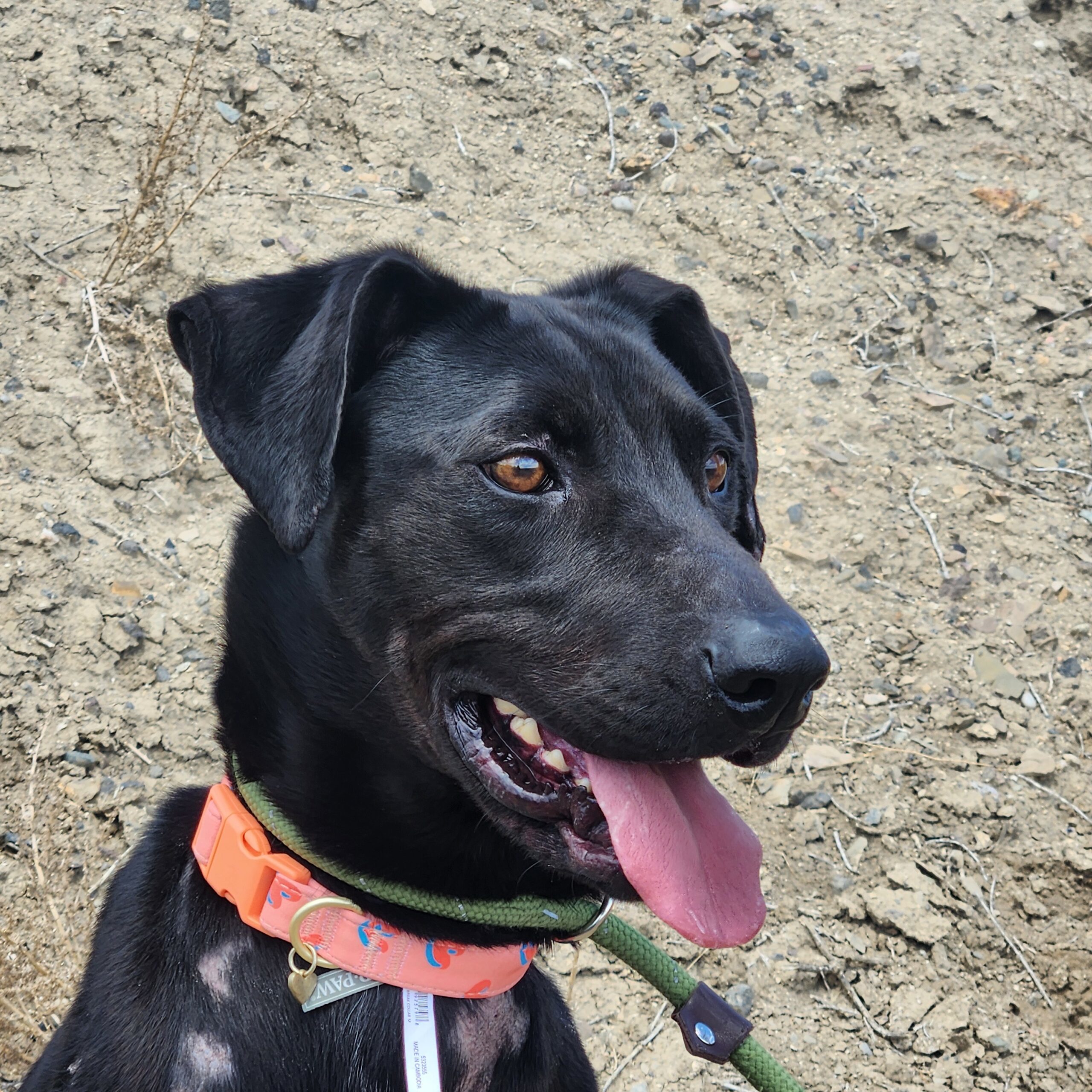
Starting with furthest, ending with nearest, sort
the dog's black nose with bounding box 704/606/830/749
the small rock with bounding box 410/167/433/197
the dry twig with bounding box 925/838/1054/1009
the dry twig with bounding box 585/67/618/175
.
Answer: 1. the dry twig with bounding box 585/67/618/175
2. the small rock with bounding box 410/167/433/197
3. the dry twig with bounding box 925/838/1054/1009
4. the dog's black nose with bounding box 704/606/830/749

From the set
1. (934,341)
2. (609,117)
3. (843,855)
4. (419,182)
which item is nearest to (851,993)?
(843,855)

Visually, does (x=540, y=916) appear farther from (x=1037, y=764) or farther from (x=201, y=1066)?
(x=1037, y=764)

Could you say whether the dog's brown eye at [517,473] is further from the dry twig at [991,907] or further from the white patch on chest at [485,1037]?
the dry twig at [991,907]

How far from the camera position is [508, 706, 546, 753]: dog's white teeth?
211 cm

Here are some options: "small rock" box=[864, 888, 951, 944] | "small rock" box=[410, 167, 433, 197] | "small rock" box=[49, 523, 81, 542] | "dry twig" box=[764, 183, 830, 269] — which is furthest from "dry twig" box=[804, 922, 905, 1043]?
"small rock" box=[410, 167, 433, 197]

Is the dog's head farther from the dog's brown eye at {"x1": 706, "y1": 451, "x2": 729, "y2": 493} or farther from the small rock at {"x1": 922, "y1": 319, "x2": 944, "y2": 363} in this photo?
the small rock at {"x1": 922, "y1": 319, "x2": 944, "y2": 363}

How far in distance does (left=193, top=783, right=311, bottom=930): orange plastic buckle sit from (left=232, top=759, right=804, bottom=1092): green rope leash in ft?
0.16

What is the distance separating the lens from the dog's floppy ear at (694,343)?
2807 mm

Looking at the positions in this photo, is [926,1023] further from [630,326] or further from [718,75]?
[718,75]

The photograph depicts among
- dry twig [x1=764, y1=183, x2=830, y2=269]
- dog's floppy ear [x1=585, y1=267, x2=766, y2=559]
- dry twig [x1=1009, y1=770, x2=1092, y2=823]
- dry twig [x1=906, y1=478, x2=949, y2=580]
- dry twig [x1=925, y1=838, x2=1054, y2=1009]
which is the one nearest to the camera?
dog's floppy ear [x1=585, y1=267, x2=766, y2=559]

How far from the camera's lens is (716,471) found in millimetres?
2525

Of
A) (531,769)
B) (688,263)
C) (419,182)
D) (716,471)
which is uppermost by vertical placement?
(716,471)

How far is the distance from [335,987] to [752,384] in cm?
404

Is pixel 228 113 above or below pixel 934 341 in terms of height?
above
